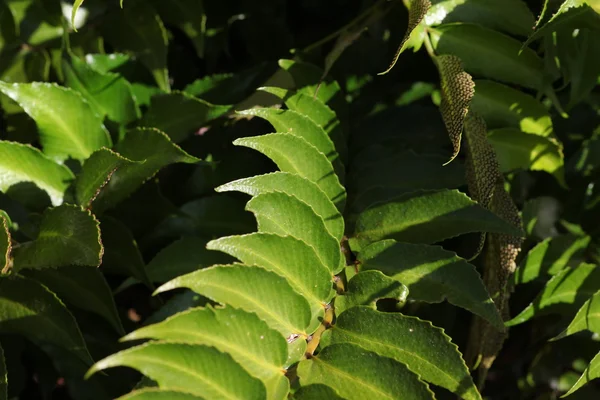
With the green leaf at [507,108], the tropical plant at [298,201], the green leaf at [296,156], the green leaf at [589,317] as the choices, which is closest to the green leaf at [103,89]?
the tropical plant at [298,201]

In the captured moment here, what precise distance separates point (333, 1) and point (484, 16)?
27 centimetres

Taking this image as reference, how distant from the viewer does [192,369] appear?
399 mm

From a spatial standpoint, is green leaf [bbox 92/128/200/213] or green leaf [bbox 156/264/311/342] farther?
green leaf [bbox 92/128/200/213]

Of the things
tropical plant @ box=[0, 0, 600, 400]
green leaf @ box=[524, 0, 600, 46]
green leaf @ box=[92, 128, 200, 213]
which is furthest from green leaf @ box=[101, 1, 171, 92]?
green leaf @ box=[524, 0, 600, 46]

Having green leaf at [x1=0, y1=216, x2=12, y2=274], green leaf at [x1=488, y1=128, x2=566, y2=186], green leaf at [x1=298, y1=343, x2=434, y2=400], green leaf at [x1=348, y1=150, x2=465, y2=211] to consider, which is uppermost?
green leaf at [x1=488, y1=128, x2=566, y2=186]

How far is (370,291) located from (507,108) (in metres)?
0.22

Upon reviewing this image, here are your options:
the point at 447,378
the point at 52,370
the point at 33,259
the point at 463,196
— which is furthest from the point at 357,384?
the point at 52,370

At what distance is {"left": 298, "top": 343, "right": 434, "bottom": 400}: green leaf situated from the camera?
1.44 ft

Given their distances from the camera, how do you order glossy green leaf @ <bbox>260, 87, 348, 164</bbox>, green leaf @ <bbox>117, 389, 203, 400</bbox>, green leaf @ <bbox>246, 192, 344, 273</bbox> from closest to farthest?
green leaf @ <bbox>117, 389, 203, 400</bbox>, green leaf @ <bbox>246, 192, 344, 273</bbox>, glossy green leaf @ <bbox>260, 87, 348, 164</bbox>

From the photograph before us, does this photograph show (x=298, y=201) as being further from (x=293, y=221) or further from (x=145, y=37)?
(x=145, y=37)

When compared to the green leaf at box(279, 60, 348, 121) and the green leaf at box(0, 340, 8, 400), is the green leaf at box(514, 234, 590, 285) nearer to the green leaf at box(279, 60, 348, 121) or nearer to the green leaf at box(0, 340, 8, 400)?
the green leaf at box(279, 60, 348, 121)

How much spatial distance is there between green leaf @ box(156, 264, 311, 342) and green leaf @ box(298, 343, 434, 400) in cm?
3

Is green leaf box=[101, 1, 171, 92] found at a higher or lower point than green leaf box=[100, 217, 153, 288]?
higher

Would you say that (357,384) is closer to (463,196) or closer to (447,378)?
(447,378)
